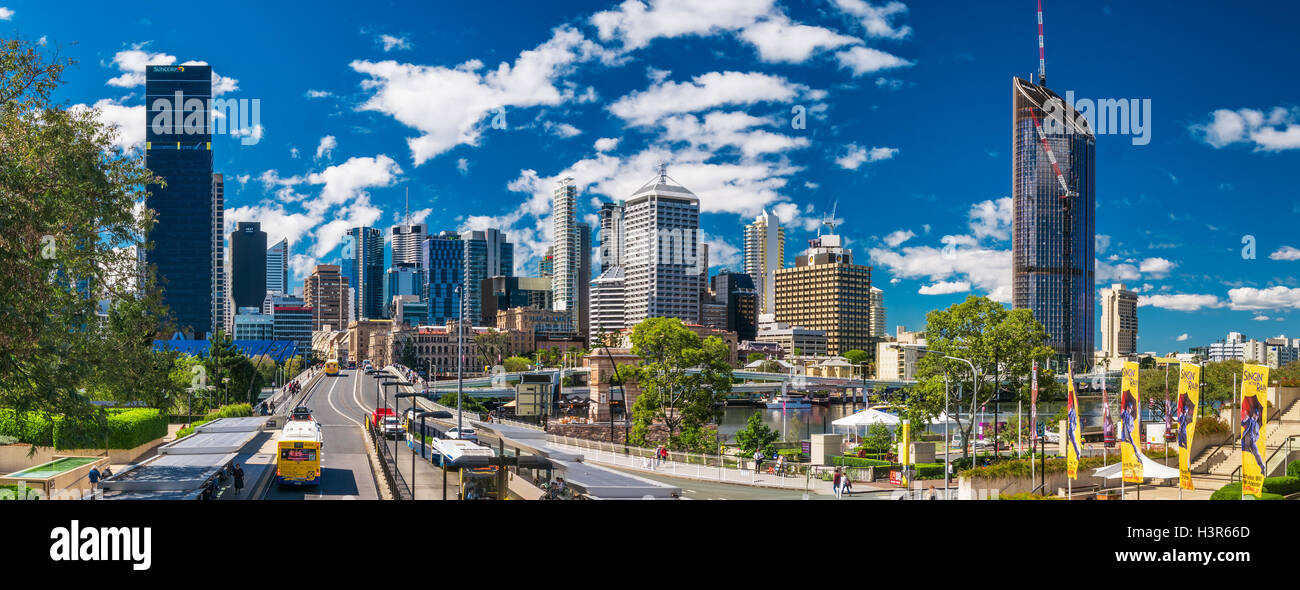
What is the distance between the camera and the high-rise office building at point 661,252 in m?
79.5

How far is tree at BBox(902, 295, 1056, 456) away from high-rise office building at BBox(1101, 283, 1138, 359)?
141909mm

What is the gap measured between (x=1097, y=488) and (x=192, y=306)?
168 m

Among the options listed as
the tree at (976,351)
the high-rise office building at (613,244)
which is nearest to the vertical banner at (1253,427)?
the tree at (976,351)

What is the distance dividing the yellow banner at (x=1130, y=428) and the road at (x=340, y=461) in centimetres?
1618

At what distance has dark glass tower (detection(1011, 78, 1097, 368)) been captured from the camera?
600 ft

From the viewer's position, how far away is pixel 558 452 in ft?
104

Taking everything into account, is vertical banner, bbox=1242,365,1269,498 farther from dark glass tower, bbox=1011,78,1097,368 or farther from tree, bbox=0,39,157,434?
dark glass tower, bbox=1011,78,1097,368

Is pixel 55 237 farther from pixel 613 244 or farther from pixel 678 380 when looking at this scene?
pixel 613 244

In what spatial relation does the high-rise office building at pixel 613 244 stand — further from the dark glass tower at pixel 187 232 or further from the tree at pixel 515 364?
the dark glass tower at pixel 187 232
